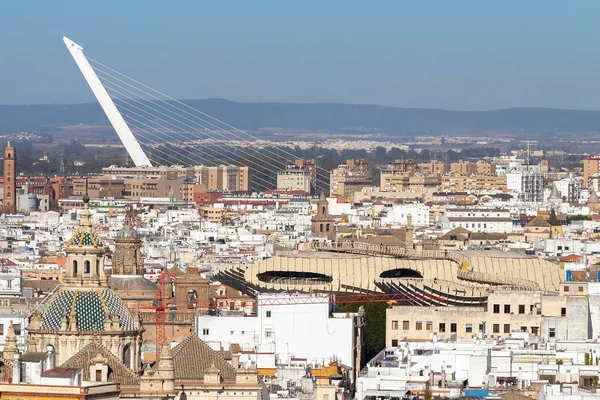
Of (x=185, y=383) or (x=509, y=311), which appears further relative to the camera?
(x=509, y=311)

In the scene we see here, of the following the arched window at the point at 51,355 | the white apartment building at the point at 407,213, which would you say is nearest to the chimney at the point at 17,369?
the arched window at the point at 51,355

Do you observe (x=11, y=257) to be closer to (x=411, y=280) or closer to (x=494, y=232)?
(x=411, y=280)

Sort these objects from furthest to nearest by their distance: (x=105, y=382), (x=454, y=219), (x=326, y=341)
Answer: (x=454, y=219) → (x=326, y=341) → (x=105, y=382)

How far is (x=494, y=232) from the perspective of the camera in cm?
12350

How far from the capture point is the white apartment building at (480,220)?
129 meters

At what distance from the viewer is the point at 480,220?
132m

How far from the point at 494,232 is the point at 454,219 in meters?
8.26

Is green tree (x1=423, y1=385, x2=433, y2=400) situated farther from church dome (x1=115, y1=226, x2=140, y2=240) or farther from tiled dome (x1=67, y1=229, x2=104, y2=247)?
church dome (x1=115, y1=226, x2=140, y2=240)

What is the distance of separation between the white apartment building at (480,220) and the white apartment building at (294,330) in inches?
2978

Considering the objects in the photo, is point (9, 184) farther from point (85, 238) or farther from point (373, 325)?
point (85, 238)

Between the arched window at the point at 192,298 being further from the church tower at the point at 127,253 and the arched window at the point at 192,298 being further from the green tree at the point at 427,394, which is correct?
the green tree at the point at 427,394

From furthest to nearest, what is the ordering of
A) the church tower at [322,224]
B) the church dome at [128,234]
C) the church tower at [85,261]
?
the church tower at [322,224], the church dome at [128,234], the church tower at [85,261]

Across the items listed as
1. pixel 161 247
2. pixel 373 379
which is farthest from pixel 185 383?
pixel 161 247

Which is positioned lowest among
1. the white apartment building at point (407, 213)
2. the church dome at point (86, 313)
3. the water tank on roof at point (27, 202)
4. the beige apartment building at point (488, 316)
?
the beige apartment building at point (488, 316)
